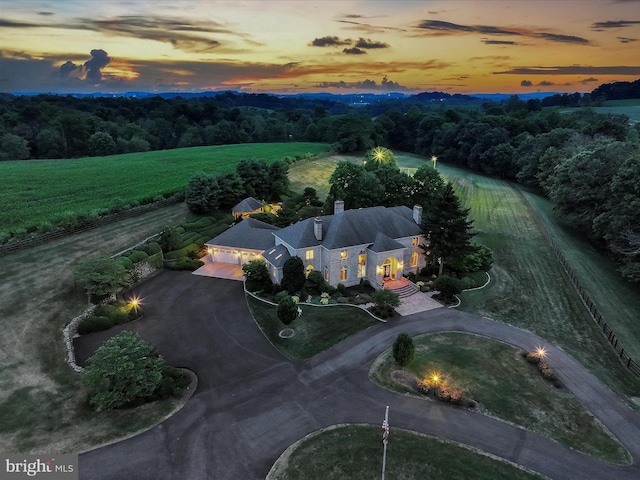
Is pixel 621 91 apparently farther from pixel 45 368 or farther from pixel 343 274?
pixel 45 368

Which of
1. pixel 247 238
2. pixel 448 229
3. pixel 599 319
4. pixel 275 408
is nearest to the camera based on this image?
pixel 275 408

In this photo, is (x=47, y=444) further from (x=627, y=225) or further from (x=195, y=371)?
(x=627, y=225)

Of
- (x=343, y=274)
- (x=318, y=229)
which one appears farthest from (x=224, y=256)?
(x=343, y=274)

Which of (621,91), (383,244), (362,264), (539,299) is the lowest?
(539,299)

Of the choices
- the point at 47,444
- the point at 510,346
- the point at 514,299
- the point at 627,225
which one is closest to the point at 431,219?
the point at 514,299

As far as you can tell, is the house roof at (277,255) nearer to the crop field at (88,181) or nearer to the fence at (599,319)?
the crop field at (88,181)

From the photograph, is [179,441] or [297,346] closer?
[179,441]

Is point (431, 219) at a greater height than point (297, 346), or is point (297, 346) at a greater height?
point (431, 219)
